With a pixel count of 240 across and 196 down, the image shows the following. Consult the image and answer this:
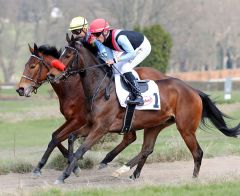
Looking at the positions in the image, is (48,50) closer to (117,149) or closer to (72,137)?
(72,137)


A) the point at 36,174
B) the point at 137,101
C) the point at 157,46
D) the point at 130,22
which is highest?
the point at 137,101

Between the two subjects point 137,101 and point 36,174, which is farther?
point 36,174

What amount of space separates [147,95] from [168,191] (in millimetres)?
2206

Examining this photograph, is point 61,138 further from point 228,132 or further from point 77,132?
point 228,132

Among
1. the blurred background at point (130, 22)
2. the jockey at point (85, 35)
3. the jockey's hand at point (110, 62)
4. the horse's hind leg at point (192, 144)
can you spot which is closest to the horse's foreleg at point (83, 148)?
the jockey's hand at point (110, 62)

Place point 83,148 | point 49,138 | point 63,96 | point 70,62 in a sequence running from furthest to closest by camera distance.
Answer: point 49,138 < point 63,96 < point 70,62 < point 83,148

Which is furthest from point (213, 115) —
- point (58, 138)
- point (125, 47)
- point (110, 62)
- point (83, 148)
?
point (83, 148)

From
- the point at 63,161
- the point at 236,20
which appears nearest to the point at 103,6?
the point at 236,20

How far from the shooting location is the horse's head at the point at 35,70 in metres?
11.3

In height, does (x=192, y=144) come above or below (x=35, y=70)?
below

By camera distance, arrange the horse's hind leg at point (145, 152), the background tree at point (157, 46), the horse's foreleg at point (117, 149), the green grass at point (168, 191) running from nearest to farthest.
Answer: the green grass at point (168, 191), the horse's hind leg at point (145, 152), the horse's foreleg at point (117, 149), the background tree at point (157, 46)

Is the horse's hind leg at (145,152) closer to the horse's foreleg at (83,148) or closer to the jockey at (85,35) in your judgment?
the horse's foreleg at (83,148)

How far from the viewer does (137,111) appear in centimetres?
1091

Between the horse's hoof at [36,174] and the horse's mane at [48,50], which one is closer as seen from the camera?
the horse's hoof at [36,174]
